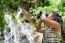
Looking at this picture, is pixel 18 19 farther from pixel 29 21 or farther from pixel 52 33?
pixel 52 33

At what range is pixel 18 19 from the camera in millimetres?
2410

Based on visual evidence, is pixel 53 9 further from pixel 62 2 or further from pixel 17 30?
pixel 17 30

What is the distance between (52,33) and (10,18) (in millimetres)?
459

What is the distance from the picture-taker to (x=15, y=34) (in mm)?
2434

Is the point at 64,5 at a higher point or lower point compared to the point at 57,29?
higher

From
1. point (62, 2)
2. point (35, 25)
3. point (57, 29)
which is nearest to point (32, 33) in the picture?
point (35, 25)

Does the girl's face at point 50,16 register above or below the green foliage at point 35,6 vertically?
below

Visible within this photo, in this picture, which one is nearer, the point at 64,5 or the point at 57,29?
the point at 57,29

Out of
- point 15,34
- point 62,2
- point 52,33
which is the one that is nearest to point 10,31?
point 15,34

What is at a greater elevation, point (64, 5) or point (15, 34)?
point (64, 5)

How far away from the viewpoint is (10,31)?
2.46 meters

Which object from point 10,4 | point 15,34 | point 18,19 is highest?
Answer: point 10,4

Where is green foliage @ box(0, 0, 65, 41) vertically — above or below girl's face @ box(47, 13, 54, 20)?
above

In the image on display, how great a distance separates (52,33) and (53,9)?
9.9 inches
